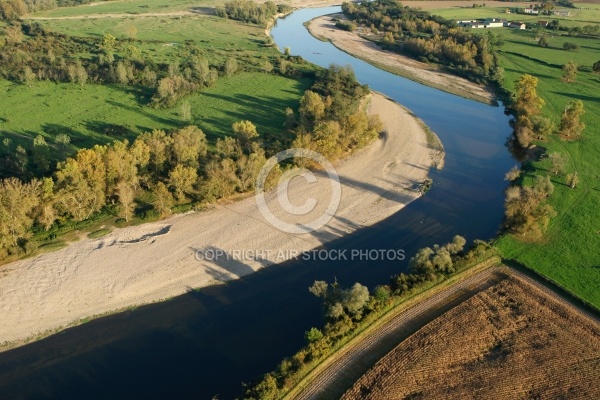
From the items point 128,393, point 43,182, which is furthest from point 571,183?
point 43,182

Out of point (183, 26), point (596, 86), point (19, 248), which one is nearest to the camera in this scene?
point (19, 248)

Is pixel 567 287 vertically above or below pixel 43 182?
below

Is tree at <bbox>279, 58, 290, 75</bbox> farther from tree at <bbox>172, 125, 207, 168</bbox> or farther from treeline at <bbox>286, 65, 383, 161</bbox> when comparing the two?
tree at <bbox>172, 125, 207, 168</bbox>

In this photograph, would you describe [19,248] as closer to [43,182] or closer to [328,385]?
[43,182]

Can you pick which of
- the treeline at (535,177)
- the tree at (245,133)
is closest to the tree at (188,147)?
the tree at (245,133)

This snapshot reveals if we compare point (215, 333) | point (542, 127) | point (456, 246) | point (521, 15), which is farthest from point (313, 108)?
point (521, 15)

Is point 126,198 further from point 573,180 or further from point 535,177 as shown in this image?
point 573,180

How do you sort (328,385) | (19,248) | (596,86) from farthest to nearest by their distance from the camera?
(596,86), (19,248), (328,385)
